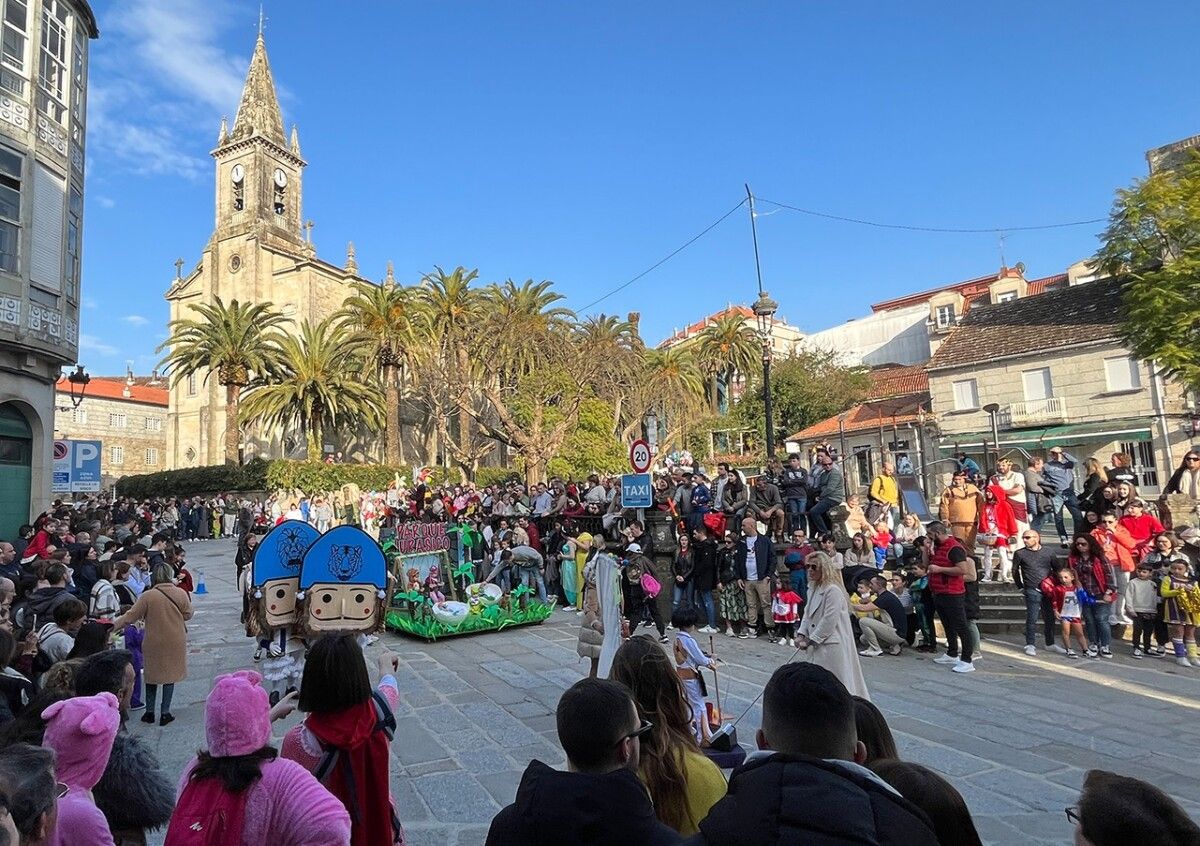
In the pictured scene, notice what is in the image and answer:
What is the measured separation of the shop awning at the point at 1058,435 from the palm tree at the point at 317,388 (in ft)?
96.0

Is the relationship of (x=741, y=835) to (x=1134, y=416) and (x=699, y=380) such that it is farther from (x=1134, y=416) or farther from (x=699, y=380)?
(x=699, y=380)

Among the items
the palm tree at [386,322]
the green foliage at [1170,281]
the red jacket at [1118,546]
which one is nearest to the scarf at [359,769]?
the red jacket at [1118,546]

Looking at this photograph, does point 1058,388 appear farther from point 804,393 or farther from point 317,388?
point 317,388

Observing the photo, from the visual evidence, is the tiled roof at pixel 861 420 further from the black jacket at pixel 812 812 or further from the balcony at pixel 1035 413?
the black jacket at pixel 812 812

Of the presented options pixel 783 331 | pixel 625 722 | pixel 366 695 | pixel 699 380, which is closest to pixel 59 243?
pixel 366 695

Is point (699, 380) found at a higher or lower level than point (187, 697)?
higher

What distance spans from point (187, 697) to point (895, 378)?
142 ft

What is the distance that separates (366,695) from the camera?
116 inches

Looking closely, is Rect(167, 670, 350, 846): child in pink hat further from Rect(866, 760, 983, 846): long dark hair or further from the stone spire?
the stone spire

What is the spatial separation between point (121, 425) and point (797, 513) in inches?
2397

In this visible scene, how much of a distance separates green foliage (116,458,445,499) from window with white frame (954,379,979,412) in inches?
1001

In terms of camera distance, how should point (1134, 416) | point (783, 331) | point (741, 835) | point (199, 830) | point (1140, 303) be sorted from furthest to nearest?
1. point (783, 331)
2. point (1134, 416)
3. point (1140, 303)
4. point (199, 830)
5. point (741, 835)

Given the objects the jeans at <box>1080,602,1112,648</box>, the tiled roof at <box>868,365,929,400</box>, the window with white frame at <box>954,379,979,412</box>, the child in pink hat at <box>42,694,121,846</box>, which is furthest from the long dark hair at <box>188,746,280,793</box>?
the tiled roof at <box>868,365,929,400</box>

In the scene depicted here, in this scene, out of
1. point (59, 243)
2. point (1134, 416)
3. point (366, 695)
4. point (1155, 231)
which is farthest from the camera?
point (1134, 416)
